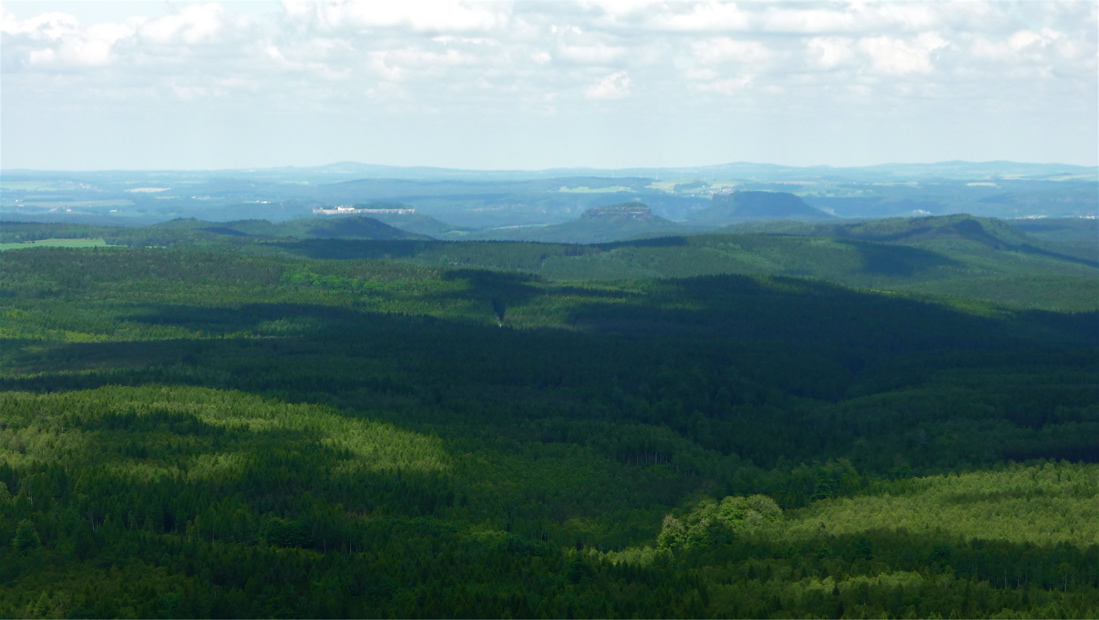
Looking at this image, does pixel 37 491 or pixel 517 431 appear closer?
pixel 37 491

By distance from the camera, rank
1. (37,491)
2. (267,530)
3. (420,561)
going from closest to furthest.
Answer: (420,561), (267,530), (37,491)

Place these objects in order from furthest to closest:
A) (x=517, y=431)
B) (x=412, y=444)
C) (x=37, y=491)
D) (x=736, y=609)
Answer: (x=517, y=431) < (x=412, y=444) < (x=37, y=491) < (x=736, y=609)

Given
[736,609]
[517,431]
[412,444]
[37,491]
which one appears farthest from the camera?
[517,431]

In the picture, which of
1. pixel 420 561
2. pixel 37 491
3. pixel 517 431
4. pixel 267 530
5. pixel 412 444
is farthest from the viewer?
pixel 517 431

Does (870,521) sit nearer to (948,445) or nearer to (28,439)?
(948,445)

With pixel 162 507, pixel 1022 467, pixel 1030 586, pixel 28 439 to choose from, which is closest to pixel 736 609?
pixel 1030 586

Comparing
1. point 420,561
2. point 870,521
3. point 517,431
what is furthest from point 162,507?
point 870,521

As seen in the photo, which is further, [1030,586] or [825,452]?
[825,452]

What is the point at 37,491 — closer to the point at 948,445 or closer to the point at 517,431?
the point at 517,431

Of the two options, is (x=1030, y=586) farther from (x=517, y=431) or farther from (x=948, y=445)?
(x=517, y=431)
